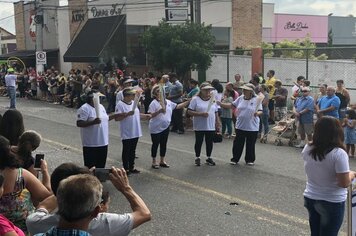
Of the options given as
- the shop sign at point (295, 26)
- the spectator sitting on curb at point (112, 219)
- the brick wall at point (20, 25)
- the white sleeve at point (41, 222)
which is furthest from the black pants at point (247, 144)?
the shop sign at point (295, 26)

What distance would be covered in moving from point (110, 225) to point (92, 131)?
4.89 meters

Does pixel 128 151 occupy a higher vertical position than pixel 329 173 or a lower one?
lower

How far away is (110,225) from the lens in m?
3.07

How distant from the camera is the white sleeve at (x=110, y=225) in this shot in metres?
3.02

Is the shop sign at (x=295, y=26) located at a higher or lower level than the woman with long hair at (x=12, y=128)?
higher

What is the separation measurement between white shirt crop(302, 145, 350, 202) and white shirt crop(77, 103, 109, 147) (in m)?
4.15

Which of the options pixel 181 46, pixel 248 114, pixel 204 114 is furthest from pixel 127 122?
pixel 181 46

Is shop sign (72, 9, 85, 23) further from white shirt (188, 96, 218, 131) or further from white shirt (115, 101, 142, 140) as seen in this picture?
white shirt (115, 101, 142, 140)

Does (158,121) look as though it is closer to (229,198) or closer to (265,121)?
(229,198)

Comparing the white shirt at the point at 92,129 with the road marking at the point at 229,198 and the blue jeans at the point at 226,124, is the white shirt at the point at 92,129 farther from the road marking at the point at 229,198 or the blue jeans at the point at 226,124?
the blue jeans at the point at 226,124

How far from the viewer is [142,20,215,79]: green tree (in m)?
19.8

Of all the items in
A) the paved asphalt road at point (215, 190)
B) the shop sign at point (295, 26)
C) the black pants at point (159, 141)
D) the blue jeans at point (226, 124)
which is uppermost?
the shop sign at point (295, 26)

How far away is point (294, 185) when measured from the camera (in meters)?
8.26

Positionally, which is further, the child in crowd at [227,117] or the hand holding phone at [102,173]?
the child in crowd at [227,117]
